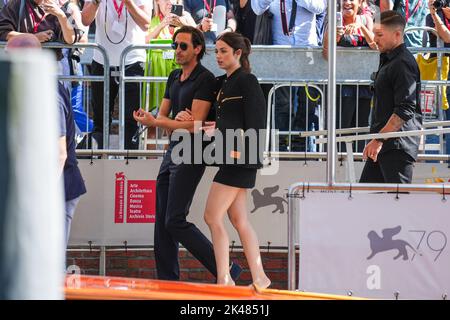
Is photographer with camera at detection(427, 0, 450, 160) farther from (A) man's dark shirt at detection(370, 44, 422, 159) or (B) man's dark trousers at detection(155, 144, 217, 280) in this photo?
(B) man's dark trousers at detection(155, 144, 217, 280)

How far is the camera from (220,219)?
770 cm

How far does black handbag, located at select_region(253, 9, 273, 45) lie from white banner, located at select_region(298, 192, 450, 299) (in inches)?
153

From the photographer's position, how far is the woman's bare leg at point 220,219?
25.1 ft

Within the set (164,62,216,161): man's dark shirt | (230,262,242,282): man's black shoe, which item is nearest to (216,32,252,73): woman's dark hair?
(164,62,216,161): man's dark shirt

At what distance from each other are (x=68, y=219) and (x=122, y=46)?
3156mm

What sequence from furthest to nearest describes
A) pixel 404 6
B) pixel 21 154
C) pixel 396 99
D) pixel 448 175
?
pixel 404 6 → pixel 448 175 → pixel 396 99 → pixel 21 154

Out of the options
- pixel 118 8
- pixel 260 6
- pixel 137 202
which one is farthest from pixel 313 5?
pixel 137 202

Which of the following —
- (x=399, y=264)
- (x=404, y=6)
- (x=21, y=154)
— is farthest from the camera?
(x=404, y=6)

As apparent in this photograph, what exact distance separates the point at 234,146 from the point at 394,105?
1317mm

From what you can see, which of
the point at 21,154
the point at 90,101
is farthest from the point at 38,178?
the point at 90,101

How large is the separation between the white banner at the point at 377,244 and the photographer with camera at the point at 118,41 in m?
3.14

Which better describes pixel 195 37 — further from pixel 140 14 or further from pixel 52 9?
pixel 140 14

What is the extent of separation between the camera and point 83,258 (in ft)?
30.9

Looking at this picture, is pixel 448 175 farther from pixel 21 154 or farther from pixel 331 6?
pixel 21 154
